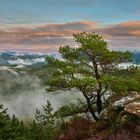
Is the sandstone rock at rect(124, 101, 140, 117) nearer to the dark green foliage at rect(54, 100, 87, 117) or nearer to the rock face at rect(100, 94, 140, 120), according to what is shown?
the rock face at rect(100, 94, 140, 120)

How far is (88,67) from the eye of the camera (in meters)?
41.2

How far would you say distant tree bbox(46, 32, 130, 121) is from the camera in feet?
125

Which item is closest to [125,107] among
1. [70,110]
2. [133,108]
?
[133,108]

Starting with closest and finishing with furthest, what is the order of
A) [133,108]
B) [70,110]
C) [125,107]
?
[133,108] → [125,107] → [70,110]

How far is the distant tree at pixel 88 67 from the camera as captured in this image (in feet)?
125

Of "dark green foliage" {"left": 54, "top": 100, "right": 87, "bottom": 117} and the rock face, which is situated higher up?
the rock face

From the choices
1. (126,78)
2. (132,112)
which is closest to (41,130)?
(126,78)

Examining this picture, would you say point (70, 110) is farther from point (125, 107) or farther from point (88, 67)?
point (125, 107)

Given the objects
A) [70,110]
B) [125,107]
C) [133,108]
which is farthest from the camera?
[70,110]

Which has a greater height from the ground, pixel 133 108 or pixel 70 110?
pixel 133 108

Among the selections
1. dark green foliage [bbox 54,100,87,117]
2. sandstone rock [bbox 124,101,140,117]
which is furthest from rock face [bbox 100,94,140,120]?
dark green foliage [bbox 54,100,87,117]

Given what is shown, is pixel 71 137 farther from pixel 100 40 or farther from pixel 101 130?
pixel 100 40

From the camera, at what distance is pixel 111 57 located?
39.9 m

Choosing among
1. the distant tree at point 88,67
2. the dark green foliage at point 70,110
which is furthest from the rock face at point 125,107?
the dark green foliage at point 70,110
